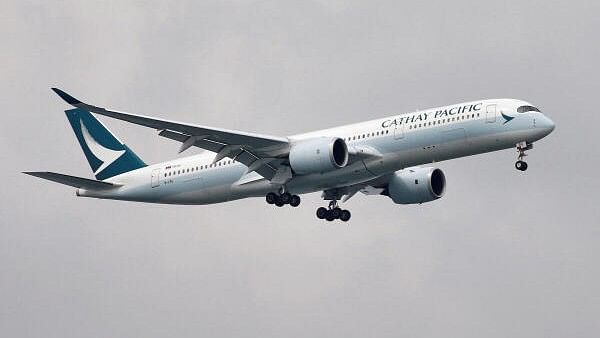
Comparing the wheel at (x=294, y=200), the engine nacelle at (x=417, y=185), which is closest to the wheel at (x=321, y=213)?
the engine nacelle at (x=417, y=185)

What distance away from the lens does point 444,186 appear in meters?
89.3

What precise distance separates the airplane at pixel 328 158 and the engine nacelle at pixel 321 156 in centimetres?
5

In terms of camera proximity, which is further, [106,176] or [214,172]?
[106,176]

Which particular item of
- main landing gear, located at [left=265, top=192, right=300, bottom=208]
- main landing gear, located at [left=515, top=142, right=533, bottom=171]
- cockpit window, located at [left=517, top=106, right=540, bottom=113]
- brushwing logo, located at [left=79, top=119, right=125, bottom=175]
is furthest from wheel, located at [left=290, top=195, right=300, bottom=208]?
brushwing logo, located at [left=79, top=119, right=125, bottom=175]

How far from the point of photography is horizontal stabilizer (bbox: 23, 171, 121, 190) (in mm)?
82781

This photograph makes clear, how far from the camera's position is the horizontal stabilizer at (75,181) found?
82.8 metres

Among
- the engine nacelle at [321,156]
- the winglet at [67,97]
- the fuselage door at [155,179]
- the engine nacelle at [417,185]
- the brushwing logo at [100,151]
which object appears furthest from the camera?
the brushwing logo at [100,151]

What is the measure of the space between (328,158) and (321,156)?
40cm

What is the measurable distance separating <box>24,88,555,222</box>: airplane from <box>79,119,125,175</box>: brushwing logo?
54.7 inches

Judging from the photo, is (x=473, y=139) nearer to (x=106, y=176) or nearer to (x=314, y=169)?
(x=314, y=169)

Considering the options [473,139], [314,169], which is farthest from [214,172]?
[473,139]

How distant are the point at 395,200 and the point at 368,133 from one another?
9.20 meters

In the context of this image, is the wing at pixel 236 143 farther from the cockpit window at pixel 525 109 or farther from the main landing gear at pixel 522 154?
the cockpit window at pixel 525 109

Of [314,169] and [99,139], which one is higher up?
[99,139]
